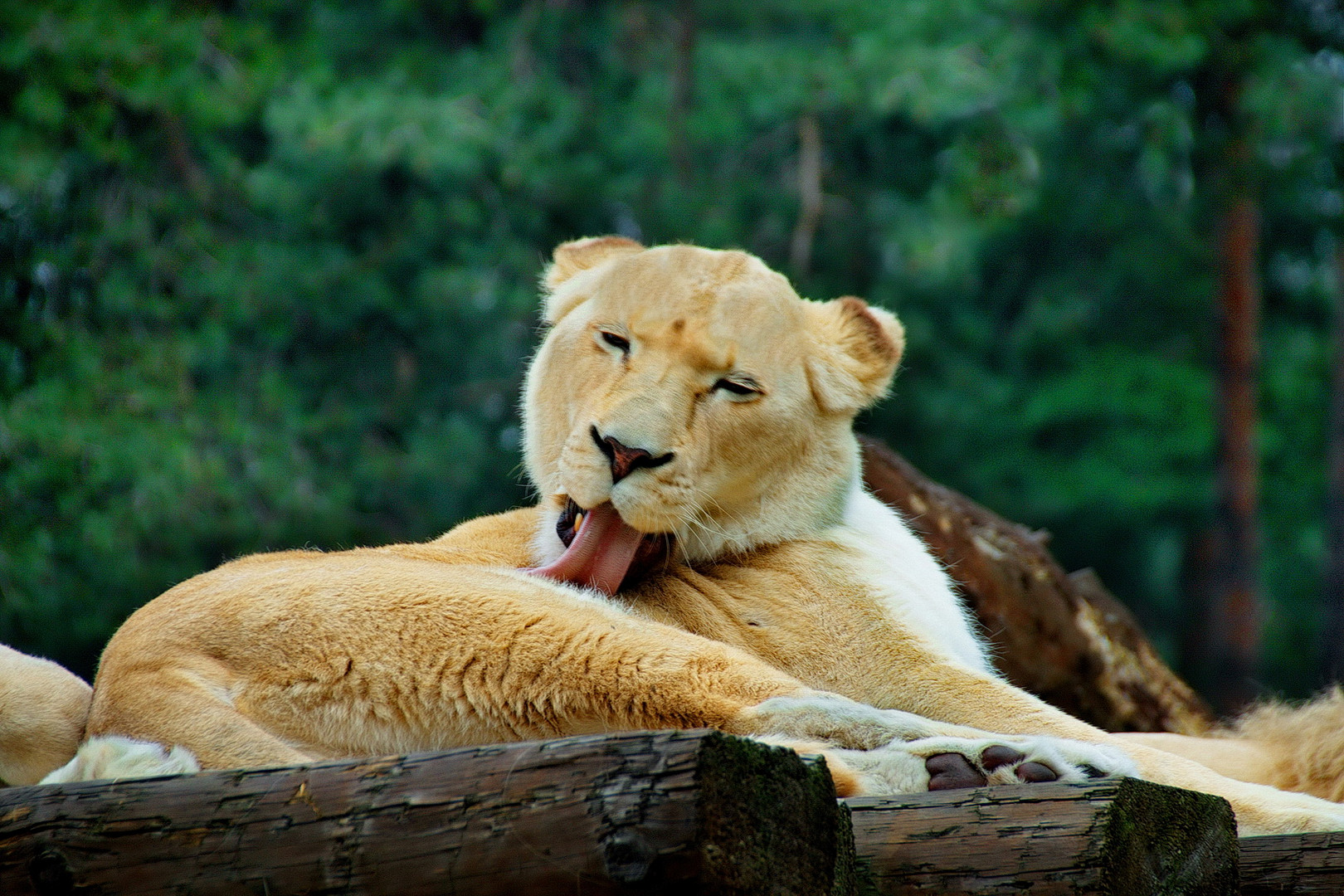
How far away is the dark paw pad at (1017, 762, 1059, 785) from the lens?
7.94 feet

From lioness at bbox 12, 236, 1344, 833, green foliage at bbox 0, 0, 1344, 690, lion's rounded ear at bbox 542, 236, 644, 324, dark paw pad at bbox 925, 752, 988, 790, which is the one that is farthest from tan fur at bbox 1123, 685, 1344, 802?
green foliage at bbox 0, 0, 1344, 690

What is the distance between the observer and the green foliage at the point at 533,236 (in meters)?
10.6

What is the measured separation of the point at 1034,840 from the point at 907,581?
1419 mm

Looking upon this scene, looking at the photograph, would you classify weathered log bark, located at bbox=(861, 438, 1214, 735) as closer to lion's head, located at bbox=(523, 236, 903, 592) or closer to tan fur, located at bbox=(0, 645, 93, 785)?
lion's head, located at bbox=(523, 236, 903, 592)

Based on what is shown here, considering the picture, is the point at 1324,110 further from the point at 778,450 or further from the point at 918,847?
the point at 918,847

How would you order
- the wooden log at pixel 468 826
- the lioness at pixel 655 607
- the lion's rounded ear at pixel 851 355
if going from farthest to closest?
the lion's rounded ear at pixel 851 355, the lioness at pixel 655 607, the wooden log at pixel 468 826

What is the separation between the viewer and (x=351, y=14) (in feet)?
52.9

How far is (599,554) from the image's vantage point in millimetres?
3246

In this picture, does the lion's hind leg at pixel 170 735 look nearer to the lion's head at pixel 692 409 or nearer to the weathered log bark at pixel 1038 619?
the lion's head at pixel 692 409

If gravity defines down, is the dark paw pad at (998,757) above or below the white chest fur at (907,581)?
above

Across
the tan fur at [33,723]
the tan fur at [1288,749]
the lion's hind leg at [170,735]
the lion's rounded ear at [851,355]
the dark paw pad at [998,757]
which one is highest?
the lion's rounded ear at [851,355]

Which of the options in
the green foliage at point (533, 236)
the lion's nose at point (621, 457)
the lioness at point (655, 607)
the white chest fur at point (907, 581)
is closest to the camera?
the lioness at point (655, 607)

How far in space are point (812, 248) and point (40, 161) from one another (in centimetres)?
897

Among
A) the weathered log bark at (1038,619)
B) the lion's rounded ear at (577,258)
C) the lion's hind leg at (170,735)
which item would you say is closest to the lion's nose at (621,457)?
the lion's rounded ear at (577,258)
